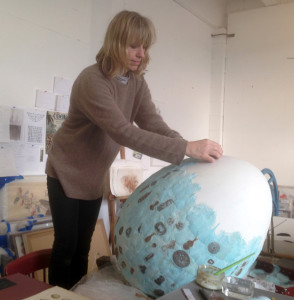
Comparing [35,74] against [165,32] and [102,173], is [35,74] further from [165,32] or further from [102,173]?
[165,32]

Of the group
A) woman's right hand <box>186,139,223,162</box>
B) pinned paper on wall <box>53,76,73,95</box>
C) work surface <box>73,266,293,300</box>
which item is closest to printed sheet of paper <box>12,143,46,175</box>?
pinned paper on wall <box>53,76,73,95</box>

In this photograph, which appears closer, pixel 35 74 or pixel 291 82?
pixel 35 74

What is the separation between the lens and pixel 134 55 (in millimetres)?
1288

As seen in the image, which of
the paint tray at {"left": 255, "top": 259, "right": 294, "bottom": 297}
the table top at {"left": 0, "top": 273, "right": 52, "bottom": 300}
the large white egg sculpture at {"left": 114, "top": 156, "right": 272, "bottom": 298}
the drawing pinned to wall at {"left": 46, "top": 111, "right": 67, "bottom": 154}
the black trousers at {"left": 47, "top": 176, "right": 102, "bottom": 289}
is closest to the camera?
the table top at {"left": 0, "top": 273, "right": 52, "bottom": 300}

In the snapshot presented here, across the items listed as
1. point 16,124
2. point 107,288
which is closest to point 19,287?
point 107,288

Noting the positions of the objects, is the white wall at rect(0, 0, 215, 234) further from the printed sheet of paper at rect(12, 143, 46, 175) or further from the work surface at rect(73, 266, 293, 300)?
the work surface at rect(73, 266, 293, 300)

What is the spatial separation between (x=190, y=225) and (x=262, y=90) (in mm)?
3439

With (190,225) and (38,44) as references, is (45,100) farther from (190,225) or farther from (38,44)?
(190,225)

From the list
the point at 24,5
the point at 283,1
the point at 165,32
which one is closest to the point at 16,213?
the point at 24,5

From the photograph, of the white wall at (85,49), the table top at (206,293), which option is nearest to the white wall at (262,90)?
the white wall at (85,49)

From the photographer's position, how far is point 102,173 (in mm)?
1434

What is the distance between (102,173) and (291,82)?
3.26 m

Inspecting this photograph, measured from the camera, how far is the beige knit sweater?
46.0 inches

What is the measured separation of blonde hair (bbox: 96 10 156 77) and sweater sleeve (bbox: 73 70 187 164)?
0.26 feet
